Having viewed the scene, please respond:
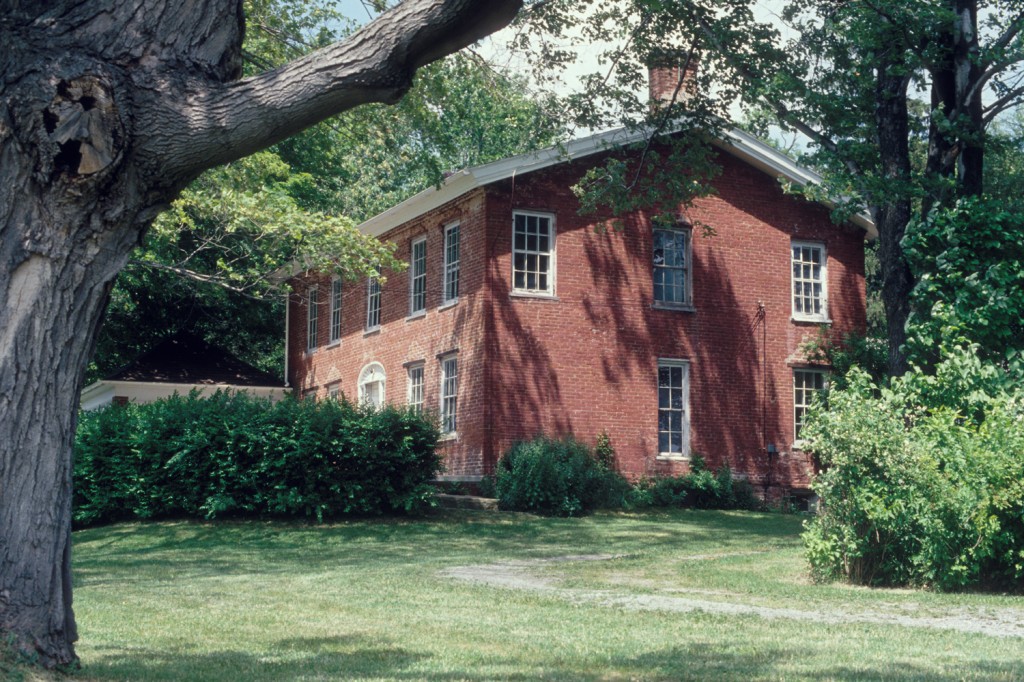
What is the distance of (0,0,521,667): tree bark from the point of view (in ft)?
21.0

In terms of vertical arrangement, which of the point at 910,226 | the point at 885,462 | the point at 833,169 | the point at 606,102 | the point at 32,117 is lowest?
the point at 885,462

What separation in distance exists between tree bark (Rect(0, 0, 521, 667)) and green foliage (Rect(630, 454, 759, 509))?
1924cm

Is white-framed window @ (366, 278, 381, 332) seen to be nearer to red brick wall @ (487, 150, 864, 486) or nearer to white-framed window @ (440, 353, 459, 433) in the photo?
white-framed window @ (440, 353, 459, 433)

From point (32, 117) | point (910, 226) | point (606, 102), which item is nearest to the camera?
point (32, 117)

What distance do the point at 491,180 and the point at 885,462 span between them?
528 inches

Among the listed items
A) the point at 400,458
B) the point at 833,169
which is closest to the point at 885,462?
the point at 833,169

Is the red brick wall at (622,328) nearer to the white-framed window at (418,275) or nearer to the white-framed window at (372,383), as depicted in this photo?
the white-framed window at (418,275)

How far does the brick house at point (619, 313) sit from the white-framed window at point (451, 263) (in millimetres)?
44

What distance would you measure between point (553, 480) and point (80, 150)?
17.7 meters

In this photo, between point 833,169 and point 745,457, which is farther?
point 745,457

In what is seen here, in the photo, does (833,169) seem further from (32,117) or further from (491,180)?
(32,117)

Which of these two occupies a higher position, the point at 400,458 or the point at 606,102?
the point at 606,102

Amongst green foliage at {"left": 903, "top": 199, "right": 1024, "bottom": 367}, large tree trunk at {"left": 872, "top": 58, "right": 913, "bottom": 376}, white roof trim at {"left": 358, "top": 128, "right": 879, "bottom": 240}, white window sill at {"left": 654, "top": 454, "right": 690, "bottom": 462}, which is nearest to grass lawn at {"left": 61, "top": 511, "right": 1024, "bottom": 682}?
green foliage at {"left": 903, "top": 199, "right": 1024, "bottom": 367}

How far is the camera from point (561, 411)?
25.5 meters
